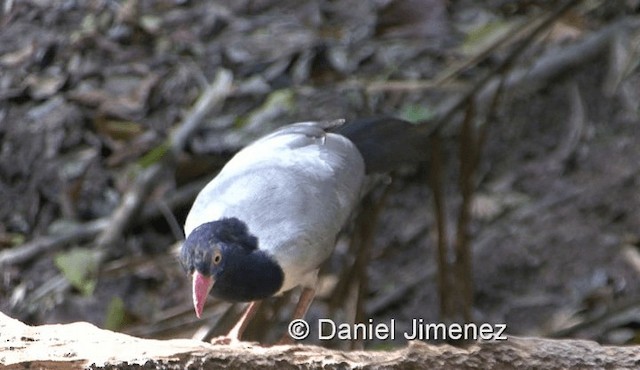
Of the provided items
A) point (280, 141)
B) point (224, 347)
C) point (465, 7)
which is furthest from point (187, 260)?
point (465, 7)

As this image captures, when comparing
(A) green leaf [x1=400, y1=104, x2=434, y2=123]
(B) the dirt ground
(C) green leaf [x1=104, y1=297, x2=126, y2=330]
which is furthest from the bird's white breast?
(A) green leaf [x1=400, y1=104, x2=434, y2=123]

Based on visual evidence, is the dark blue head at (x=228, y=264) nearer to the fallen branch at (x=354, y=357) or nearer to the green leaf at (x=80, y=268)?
the fallen branch at (x=354, y=357)

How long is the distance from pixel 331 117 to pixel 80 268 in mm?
1586

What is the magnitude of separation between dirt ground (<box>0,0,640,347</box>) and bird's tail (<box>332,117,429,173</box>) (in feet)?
1.62

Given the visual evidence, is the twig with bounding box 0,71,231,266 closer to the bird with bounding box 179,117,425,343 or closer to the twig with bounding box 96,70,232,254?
the twig with bounding box 96,70,232,254

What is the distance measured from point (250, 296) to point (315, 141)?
2.55 ft

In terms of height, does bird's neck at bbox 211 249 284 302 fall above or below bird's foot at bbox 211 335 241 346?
above

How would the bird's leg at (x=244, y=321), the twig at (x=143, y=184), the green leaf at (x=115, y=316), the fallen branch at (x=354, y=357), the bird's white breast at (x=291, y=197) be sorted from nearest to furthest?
the fallen branch at (x=354, y=357), the bird's white breast at (x=291, y=197), the bird's leg at (x=244, y=321), the green leaf at (x=115, y=316), the twig at (x=143, y=184)

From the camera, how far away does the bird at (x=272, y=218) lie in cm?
411

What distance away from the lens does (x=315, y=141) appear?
4652 mm

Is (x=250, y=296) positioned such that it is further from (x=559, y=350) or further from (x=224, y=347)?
(x=559, y=350)

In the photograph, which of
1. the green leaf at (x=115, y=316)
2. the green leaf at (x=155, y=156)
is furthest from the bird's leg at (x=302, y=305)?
the green leaf at (x=155, y=156)

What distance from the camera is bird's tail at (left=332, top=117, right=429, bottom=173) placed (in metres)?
4.84

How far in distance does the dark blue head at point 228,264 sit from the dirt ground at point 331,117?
1029mm
